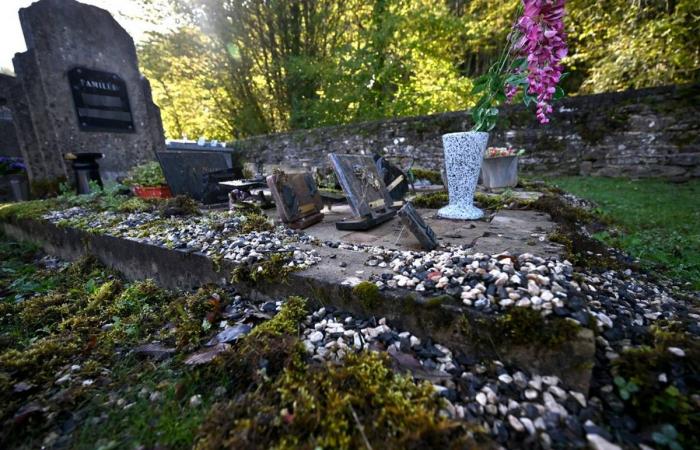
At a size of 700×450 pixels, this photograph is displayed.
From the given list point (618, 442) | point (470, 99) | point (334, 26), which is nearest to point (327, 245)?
point (618, 442)

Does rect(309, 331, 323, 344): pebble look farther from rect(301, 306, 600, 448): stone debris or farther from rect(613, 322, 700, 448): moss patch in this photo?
rect(613, 322, 700, 448): moss patch

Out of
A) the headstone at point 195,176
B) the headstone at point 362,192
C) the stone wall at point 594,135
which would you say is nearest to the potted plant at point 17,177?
the headstone at point 195,176

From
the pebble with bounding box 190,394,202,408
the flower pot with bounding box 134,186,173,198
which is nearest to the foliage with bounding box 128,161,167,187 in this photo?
the flower pot with bounding box 134,186,173,198

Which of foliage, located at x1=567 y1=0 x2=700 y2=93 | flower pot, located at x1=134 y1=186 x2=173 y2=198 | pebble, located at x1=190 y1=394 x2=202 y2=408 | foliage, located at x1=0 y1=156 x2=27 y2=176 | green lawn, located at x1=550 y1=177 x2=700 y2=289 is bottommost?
green lawn, located at x1=550 y1=177 x2=700 y2=289

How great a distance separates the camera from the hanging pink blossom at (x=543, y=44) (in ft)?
6.84

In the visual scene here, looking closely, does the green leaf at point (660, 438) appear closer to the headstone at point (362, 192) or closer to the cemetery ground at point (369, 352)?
the cemetery ground at point (369, 352)

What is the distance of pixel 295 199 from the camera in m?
3.04

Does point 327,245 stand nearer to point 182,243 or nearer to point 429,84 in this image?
point 182,243

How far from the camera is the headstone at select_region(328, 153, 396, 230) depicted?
2746mm

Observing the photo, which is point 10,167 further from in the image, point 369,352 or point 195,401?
point 369,352

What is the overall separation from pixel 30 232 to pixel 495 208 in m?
5.98

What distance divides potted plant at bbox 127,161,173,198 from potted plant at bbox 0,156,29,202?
3.60 meters

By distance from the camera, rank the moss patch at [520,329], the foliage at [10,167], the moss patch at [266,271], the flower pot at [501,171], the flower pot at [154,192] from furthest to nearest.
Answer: the foliage at [10,167], the flower pot at [154,192], the flower pot at [501,171], the moss patch at [266,271], the moss patch at [520,329]

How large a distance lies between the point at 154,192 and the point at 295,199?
3.44 metres
